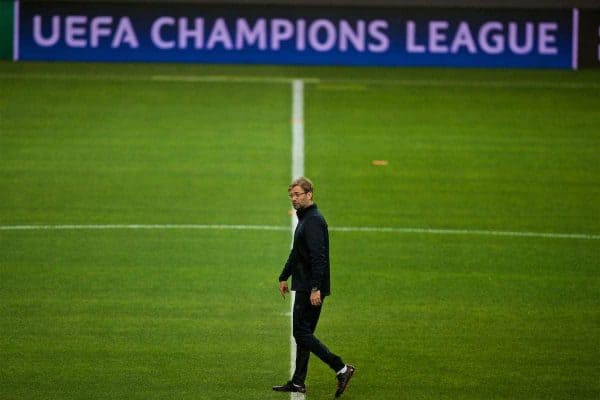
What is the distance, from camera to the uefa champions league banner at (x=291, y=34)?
3014 centimetres

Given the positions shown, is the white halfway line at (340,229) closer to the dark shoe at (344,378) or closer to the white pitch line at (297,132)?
the white pitch line at (297,132)

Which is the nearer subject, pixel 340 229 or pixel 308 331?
pixel 308 331

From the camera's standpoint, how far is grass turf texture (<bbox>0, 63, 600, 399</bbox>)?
12719mm

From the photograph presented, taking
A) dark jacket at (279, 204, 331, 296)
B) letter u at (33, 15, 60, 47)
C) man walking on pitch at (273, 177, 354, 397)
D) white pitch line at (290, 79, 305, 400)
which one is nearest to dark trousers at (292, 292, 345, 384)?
man walking on pitch at (273, 177, 354, 397)

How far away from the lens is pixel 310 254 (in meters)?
11.4

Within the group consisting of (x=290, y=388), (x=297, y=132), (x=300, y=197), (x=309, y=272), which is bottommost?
(x=290, y=388)

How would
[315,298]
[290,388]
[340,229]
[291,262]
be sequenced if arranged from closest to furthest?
[315,298], [291,262], [290,388], [340,229]

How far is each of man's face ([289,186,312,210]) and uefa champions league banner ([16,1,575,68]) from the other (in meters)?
19.2

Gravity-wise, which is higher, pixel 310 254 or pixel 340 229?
pixel 340 229

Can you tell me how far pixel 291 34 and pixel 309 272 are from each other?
1926 cm

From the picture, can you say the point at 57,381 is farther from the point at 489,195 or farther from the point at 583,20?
the point at 583,20

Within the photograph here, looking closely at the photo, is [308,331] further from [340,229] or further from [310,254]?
[340,229]

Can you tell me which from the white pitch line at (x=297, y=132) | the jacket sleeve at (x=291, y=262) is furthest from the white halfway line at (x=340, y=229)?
the jacket sleeve at (x=291, y=262)

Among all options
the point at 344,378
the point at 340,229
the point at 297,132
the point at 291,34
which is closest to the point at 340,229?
the point at 340,229
